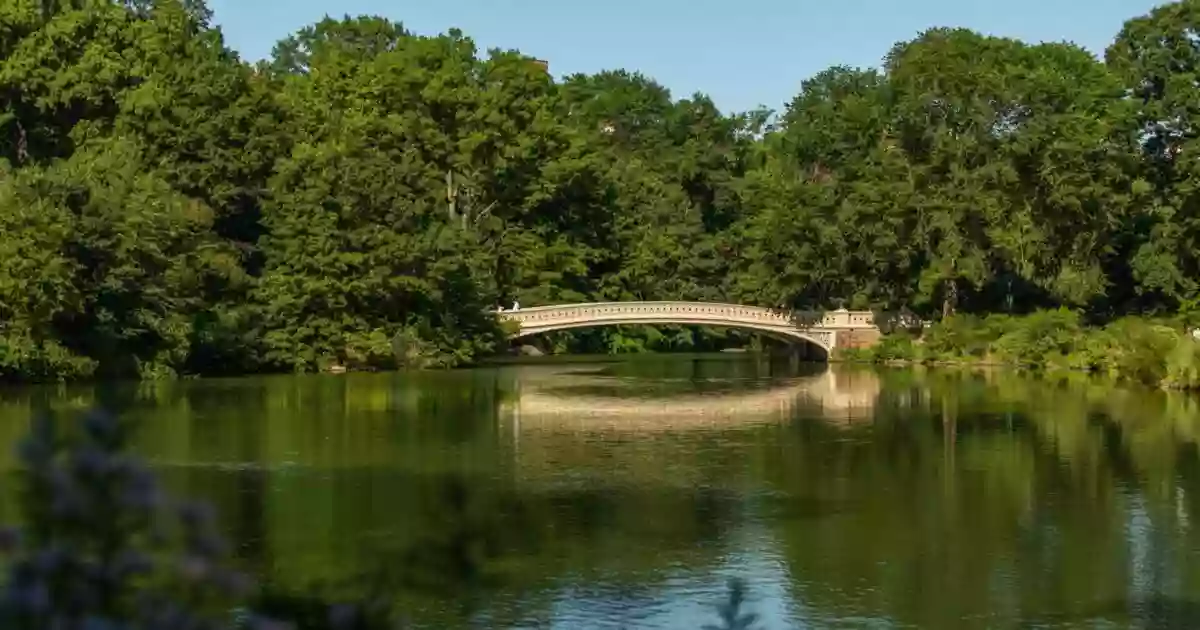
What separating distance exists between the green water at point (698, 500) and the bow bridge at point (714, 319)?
12352 mm

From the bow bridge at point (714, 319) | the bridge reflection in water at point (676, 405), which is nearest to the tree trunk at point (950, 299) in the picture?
the bow bridge at point (714, 319)

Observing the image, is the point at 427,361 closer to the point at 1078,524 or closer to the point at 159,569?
the point at 1078,524

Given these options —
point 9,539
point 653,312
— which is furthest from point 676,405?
point 9,539

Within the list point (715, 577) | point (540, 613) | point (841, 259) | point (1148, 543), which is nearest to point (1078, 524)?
point (1148, 543)

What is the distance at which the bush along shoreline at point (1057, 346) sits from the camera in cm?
3347

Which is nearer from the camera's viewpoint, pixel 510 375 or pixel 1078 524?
pixel 1078 524

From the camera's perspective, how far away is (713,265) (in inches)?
2279

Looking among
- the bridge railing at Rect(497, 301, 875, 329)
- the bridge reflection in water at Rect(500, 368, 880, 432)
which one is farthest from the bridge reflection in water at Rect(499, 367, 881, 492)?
the bridge railing at Rect(497, 301, 875, 329)

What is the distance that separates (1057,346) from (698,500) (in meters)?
24.6

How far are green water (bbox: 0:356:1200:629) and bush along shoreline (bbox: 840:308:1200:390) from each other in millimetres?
1945

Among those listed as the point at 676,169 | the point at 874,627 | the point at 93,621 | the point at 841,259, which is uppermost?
the point at 676,169

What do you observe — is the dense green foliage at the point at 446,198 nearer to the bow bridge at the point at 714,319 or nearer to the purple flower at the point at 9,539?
the bow bridge at the point at 714,319

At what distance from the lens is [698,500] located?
17641 mm

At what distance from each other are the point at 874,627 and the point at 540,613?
242cm
